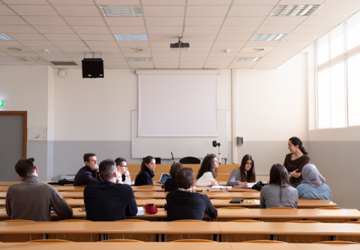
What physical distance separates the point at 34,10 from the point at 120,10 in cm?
135

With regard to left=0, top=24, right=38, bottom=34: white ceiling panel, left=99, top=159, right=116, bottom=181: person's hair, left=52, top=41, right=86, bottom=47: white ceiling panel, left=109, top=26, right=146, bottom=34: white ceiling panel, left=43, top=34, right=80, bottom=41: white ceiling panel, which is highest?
left=109, top=26, right=146, bottom=34: white ceiling panel

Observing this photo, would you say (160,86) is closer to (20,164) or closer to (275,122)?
(275,122)

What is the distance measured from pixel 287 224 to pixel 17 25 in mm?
5561

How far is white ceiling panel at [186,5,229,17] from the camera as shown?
5047mm

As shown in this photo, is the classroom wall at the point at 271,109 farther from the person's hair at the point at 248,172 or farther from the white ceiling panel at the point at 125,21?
the white ceiling panel at the point at 125,21

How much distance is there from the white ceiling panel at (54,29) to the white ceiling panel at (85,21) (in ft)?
1.11

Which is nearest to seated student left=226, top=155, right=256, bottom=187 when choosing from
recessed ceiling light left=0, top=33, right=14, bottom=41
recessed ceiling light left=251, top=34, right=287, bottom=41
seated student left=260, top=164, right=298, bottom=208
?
seated student left=260, top=164, right=298, bottom=208

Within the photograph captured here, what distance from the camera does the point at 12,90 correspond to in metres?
8.97

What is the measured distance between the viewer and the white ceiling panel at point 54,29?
594 centimetres

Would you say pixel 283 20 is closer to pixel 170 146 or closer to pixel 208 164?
pixel 208 164

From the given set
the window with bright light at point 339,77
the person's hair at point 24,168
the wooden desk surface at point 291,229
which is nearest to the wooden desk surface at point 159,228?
the wooden desk surface at point 291,229

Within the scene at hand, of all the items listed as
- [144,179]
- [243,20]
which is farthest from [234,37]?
[144,179]

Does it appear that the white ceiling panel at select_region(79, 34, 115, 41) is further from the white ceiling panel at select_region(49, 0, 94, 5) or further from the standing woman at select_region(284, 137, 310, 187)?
the standing woman at select_region(284, 137, 310, 187)

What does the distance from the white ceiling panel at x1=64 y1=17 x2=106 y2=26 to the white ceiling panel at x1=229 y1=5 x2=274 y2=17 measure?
2262 mm
